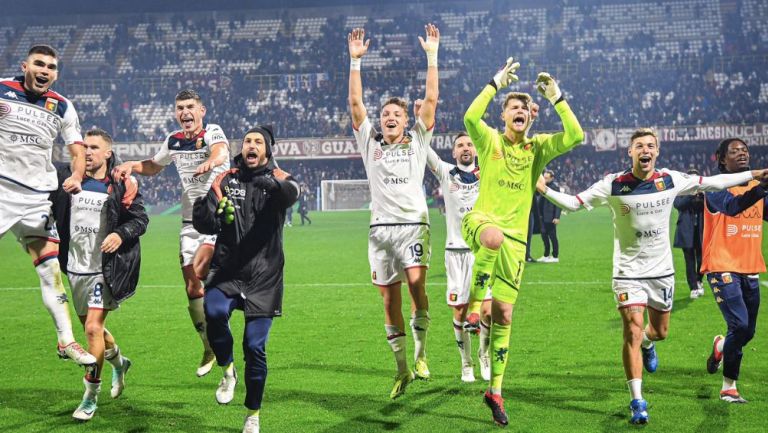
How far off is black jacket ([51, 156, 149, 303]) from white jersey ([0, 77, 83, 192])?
34cm

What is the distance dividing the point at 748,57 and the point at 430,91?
51885 mm

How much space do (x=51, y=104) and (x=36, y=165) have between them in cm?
56

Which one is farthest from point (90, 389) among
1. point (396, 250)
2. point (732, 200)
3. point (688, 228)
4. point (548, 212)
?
point (548, 212)

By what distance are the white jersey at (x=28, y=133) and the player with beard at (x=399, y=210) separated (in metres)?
2.74

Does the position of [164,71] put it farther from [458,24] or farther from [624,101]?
[624,101]

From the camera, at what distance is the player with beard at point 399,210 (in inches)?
336

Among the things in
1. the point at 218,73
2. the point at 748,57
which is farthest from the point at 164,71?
the point at 748,57

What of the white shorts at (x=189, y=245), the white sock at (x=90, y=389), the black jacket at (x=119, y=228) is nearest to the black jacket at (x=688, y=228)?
the white shorts at (x=189, y=245)

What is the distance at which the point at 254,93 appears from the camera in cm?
5741

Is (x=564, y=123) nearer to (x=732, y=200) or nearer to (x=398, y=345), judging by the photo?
(x=732, y=200)

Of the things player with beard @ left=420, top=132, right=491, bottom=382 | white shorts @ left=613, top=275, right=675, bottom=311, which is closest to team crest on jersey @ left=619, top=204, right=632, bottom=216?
white shorts @ left=613, top=275, right=675, bottom=311

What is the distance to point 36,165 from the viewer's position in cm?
773

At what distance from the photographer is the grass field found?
288 inches

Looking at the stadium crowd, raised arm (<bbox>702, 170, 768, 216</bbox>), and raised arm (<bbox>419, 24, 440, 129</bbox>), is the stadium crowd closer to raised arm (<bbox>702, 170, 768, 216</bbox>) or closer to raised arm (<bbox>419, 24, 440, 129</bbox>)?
raised arm (<bbox>419, 24, 440, 129</bbox>)
